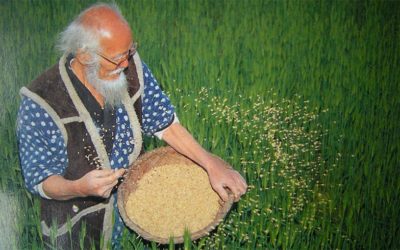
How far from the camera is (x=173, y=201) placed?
4.94 ft

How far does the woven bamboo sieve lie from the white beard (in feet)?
0.82

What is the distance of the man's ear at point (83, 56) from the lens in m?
1.18

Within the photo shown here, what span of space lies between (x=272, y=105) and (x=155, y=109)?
57 cm

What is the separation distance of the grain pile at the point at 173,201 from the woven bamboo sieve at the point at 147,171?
14mm

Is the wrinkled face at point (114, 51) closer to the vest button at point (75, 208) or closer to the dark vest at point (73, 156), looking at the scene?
the dark vest at point (73, 156)

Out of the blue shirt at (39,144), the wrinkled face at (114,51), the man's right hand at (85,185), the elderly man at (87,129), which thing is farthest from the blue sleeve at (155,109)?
the man's right hand at (85,185)

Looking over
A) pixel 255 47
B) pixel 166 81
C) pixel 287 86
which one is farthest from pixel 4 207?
pixel 255 47

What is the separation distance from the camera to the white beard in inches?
47.8

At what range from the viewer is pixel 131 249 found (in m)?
1.35

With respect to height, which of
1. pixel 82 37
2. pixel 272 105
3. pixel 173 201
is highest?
pixel 82 37

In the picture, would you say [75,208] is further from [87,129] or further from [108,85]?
[108,85]

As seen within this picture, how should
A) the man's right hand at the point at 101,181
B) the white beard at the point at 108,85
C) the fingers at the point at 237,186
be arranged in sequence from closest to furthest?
1. the man's right hand at the point at 101,181
2. the white beard at the point at 108,85
3. the fingers at the point at 237,186

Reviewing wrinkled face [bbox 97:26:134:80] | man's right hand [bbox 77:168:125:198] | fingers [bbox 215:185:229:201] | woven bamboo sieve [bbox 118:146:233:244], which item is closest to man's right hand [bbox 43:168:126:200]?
man's right hand [bbox 77:168:125:198]

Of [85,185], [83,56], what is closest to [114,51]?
[83,56]
